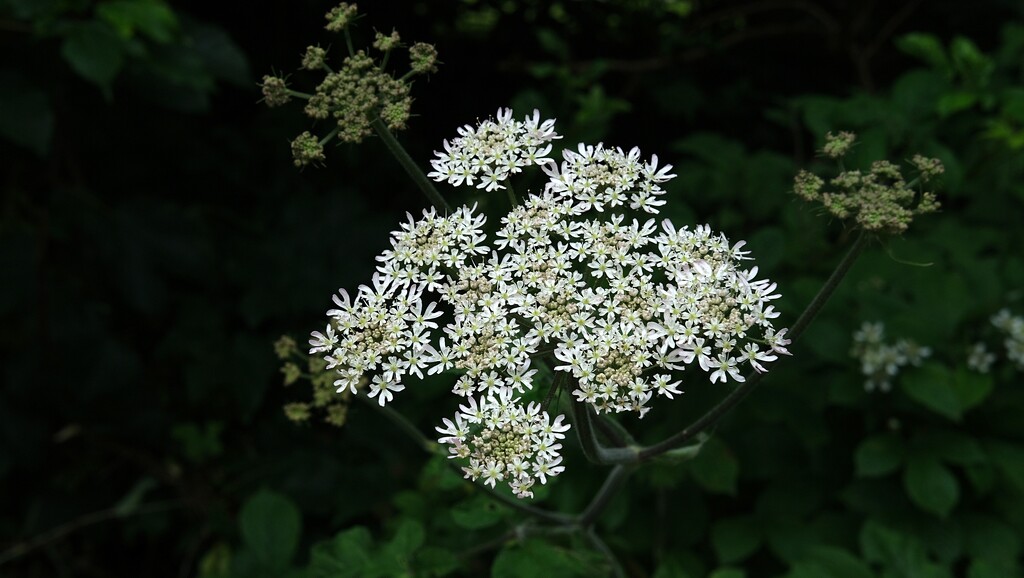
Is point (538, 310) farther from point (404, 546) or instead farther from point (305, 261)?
point (305, 261)

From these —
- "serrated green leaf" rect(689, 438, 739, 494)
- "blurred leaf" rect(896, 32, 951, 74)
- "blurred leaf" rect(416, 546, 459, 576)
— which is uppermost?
"blurred leaf" rect(896, 32, 951, 74)

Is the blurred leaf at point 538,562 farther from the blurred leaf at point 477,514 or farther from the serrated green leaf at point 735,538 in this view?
the serrated green leaf at point 735,538

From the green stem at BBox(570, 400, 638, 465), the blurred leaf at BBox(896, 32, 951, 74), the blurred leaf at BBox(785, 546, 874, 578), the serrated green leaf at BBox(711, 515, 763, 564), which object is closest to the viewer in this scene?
the green stem at BBox(570, 400, 638, 465)

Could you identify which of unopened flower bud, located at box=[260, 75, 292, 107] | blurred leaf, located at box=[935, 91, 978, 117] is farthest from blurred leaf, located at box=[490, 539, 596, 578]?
blurred leaf, located at box=[935, 91, 978, 117]

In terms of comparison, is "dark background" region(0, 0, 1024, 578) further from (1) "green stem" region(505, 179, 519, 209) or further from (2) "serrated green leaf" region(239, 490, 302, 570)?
(1) "green stem" region(505, 179, 519, 209)

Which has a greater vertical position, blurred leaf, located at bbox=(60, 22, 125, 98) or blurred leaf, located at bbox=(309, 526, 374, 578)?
blurred leaf, located at bbox=(60, 22, 125, 98)

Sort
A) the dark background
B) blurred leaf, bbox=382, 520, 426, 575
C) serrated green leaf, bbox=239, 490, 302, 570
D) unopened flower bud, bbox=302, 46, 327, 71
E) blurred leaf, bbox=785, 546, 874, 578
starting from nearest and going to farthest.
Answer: unopened flower bud, bbox=302, 46, 327, 71 < blurred leaf, bbox=382, 520, 426, 575 < blurred leaf, bbox=785, 546, 874, 578 < serrated green leaf, bbox=239, 490, 302, 570 < the dark background

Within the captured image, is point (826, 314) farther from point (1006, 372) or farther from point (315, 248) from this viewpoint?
point (315, 248)

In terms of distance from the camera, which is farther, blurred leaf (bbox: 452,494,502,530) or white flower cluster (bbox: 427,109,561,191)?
blurred leaf (bbox: 452,494,502,530)

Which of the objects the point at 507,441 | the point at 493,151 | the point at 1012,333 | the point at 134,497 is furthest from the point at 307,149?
the point at 134,497
